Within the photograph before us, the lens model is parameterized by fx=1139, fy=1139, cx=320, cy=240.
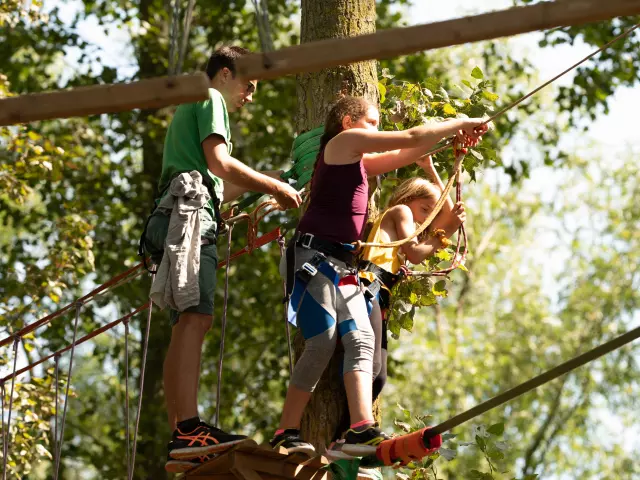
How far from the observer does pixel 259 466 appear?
3.85 metres

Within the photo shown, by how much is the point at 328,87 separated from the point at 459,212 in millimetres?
820

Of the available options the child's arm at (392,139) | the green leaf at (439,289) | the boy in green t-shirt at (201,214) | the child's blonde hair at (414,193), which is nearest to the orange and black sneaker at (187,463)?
the boy in green t-shirt at (201,214)

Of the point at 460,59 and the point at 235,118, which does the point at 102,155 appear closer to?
the point at 235,118

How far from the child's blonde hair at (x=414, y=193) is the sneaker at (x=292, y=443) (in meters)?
1.13

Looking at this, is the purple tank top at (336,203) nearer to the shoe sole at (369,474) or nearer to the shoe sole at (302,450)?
the shoe sole at (302,450)

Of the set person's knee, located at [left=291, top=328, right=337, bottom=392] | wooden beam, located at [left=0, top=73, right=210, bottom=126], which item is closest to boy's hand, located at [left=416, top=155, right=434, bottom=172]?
person's knee, located at [left=291, top=328, right=337, bottom=392]

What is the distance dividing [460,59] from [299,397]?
43.0 ft

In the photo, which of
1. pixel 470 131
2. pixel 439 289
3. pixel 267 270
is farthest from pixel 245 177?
pixel 267 270

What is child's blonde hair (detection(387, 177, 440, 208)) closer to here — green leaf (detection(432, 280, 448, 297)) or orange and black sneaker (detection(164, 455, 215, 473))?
green leaf (detection(432, 280, 448, 297))

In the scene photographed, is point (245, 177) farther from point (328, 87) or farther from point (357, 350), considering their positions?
point (328, 87)

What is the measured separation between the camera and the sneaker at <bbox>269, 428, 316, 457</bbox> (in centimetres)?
385

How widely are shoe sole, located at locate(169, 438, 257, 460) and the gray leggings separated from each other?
15.7 inches

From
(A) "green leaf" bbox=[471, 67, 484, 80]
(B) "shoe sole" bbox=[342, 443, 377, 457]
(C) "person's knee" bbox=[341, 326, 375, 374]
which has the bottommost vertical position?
(B) "shoe sole" bbox=[342, 443, 377, 457]

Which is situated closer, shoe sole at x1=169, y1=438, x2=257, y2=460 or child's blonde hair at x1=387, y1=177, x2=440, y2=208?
shoe sole at x1=169, y1=438, x2=257, y2=460
